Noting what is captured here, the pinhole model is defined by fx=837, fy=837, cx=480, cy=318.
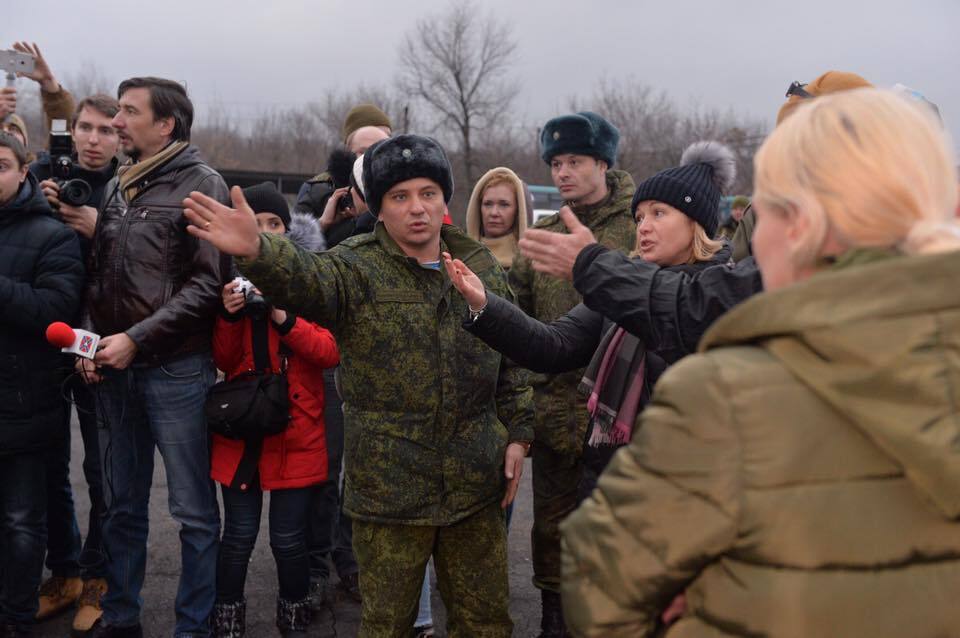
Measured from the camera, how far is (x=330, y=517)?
179 inches

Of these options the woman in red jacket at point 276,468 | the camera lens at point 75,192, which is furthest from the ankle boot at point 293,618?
the camera lens at point 75,192

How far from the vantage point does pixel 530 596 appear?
14.6 feet

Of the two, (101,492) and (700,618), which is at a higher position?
(700,618)

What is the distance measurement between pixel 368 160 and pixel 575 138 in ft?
4.79

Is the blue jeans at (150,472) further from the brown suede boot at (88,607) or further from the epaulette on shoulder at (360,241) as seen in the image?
the epaulette on shoulder at (360,241)

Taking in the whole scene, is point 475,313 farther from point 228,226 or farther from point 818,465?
point 818,465

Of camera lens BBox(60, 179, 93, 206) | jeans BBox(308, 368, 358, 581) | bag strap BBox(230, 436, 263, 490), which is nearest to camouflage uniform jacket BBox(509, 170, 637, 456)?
jeans BBox(308, 368, 358, 581)

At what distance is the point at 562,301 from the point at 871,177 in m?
2.69

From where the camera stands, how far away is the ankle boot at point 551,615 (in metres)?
3.83

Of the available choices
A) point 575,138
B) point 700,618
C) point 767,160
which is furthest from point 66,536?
point 767,160

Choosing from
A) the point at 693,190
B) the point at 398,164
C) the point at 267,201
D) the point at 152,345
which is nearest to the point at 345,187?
the point at 267,201

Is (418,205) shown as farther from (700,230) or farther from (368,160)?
(700,230)

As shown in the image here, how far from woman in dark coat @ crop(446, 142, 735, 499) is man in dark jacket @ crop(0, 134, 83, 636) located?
2.04m

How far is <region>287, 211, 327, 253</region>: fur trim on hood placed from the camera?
4.02 metres
